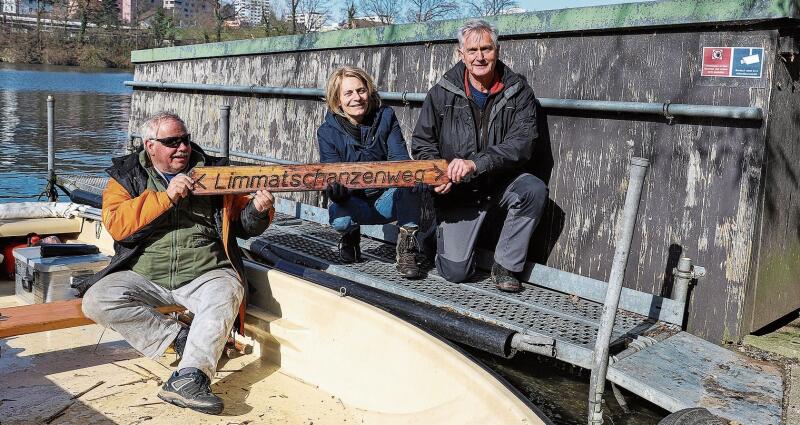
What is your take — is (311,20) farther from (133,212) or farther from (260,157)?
(133,212)

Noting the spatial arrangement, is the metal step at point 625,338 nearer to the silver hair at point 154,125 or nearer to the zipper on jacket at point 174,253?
the zipper on jacket at point 174,253

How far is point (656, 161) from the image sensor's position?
4750mm

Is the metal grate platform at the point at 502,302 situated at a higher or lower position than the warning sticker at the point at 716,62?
lower

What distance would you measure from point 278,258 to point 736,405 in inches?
139

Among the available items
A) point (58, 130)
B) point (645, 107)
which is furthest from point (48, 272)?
point (58, 130)

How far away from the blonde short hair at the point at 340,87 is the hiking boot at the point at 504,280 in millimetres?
1380

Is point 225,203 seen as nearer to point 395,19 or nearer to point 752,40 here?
point 752,40

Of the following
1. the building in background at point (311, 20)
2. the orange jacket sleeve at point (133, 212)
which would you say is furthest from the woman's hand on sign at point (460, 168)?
the building in background at point (311, 20)

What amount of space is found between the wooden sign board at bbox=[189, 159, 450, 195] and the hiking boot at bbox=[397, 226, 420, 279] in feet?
1.92

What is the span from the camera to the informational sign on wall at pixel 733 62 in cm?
427

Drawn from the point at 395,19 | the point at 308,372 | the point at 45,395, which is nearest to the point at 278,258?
the point at 308,372

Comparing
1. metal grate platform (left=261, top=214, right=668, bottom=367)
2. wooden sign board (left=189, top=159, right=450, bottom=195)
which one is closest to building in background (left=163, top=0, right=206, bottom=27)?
metal grate platform (left=261, top=214, right=668, bottom=367)

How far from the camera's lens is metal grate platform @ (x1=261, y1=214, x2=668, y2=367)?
4266mm

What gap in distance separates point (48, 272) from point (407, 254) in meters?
2.34
